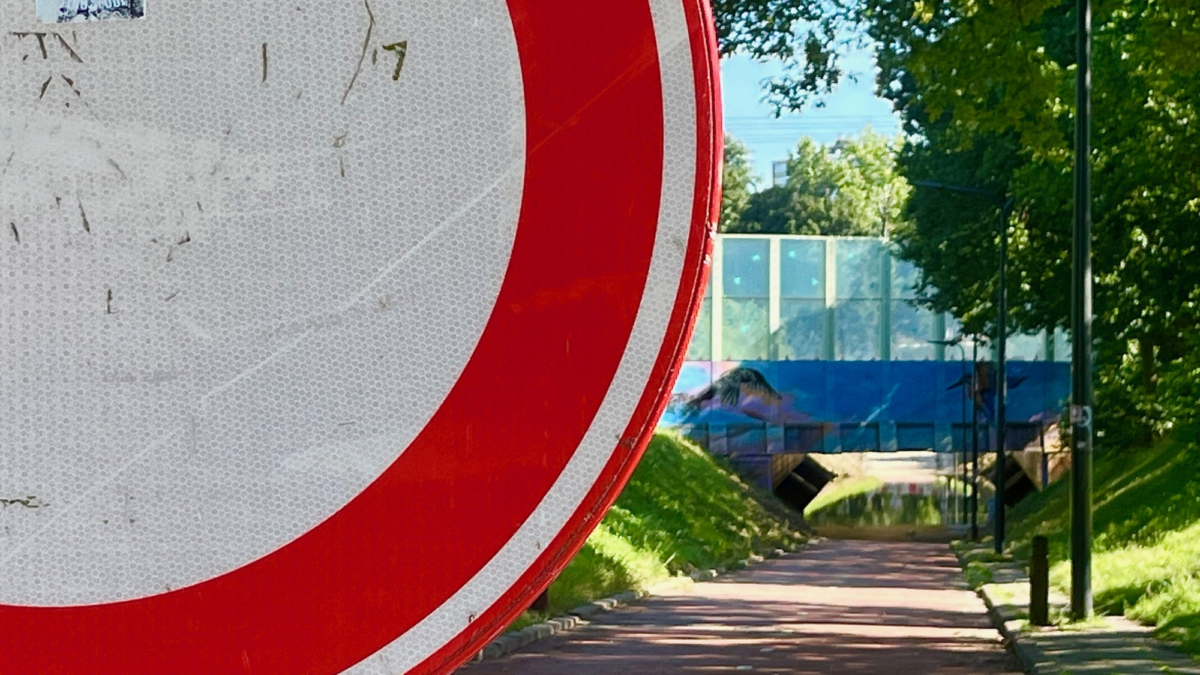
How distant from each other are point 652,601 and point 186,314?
2847 centimetres

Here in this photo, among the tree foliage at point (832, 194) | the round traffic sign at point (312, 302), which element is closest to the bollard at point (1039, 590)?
the round traffic sign at point (312, 302)

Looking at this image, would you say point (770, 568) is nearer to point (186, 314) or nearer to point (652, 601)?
point (652, 601)

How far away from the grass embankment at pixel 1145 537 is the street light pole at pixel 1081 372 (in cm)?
67

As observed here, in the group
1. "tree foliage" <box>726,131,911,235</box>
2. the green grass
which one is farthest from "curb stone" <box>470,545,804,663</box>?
"tree foliage" <box>726,131,911,235</box>

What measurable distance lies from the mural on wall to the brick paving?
27.7 metres

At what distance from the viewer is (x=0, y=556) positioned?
1.43 meters

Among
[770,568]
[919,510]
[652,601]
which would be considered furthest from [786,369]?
[652,601]

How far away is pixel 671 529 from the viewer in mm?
41656

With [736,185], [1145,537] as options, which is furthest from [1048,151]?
[736,185]

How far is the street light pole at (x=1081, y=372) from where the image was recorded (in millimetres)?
22641

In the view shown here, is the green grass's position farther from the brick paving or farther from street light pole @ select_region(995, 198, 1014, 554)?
the brick paving

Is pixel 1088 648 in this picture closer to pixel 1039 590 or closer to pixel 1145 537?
pixel 1039 590

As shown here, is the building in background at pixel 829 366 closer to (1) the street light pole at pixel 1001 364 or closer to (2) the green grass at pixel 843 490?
(2) the green grass at pixel 843 490

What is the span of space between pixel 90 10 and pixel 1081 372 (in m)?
22.4
